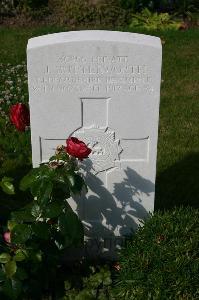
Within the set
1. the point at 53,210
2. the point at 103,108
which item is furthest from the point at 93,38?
the point at 53,210

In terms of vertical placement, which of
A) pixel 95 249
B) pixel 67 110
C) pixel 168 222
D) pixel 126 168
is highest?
pixel 67 110

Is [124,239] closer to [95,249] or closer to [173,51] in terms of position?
[95,249]

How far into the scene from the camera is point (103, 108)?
10.9ft

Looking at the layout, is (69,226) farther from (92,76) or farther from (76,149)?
(92,76)

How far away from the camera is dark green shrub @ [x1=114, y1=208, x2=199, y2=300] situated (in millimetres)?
3078

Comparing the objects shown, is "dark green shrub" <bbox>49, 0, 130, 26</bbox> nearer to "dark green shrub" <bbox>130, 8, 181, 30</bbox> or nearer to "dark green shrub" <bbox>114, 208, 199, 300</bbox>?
"dark green shrub" <bbox>130, 8, 181, 30</bbox>

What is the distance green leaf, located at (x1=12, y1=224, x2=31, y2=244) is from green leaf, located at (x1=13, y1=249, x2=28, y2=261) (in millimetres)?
55

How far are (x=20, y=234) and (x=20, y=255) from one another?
0.11m

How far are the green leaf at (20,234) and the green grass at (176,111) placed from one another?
1.51m

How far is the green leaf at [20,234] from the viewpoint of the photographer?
305 cm

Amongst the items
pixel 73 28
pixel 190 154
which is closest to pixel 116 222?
pixel 190 154

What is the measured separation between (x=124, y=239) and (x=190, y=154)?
65.7 inches

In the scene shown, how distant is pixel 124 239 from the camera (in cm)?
373

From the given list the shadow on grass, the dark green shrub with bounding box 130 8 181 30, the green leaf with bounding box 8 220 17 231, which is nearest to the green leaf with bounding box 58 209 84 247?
the green leaf with bounding box 8 220 17 231
